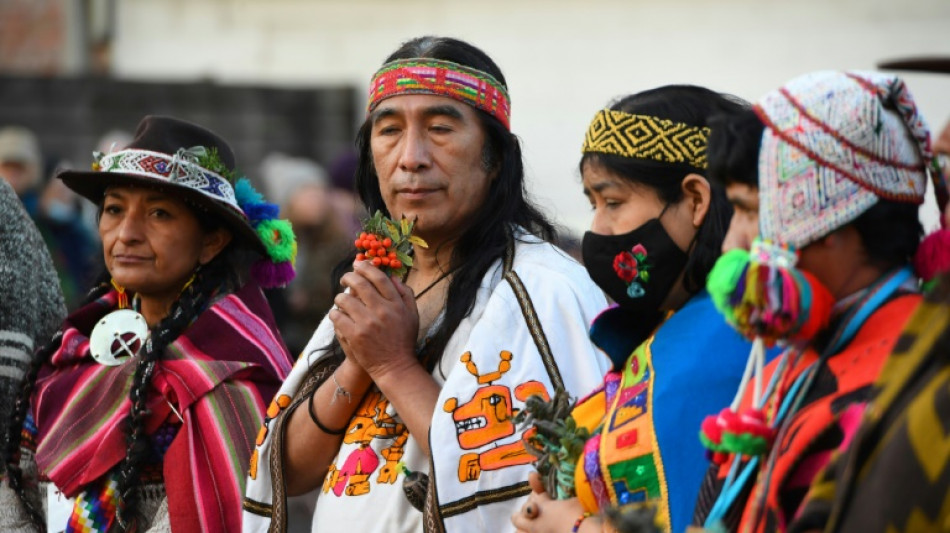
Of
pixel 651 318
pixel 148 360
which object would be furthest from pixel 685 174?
pixel 148 360

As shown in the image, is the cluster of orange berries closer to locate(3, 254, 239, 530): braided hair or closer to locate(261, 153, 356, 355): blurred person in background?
locate(3, 254, 239, 530): braided hair

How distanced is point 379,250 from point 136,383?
112cm

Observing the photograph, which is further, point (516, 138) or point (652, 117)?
point (516, 138)

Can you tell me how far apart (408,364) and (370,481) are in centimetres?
32

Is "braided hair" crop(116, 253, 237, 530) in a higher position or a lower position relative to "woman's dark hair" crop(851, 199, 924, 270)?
higher

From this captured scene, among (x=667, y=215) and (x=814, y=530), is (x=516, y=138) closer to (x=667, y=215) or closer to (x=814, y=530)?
(x=667, y=215)

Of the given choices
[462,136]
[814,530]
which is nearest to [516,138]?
[462,136]

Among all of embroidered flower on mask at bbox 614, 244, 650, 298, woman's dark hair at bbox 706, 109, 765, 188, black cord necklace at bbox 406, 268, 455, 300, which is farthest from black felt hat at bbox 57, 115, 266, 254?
woman's dark hair at bbox 706, 109, 765, 188

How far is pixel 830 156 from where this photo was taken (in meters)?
2.73

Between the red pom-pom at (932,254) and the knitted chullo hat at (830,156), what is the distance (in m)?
0.08

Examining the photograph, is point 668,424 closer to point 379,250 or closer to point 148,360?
point 379,250

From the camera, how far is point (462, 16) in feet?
40.9

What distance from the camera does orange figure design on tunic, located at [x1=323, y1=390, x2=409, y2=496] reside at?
397 centimetres

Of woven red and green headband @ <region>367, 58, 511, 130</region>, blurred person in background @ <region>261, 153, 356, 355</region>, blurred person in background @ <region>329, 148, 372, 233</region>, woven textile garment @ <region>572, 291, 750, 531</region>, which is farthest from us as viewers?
blurred person in background @ <region>329, 148, 372, 233</region>
